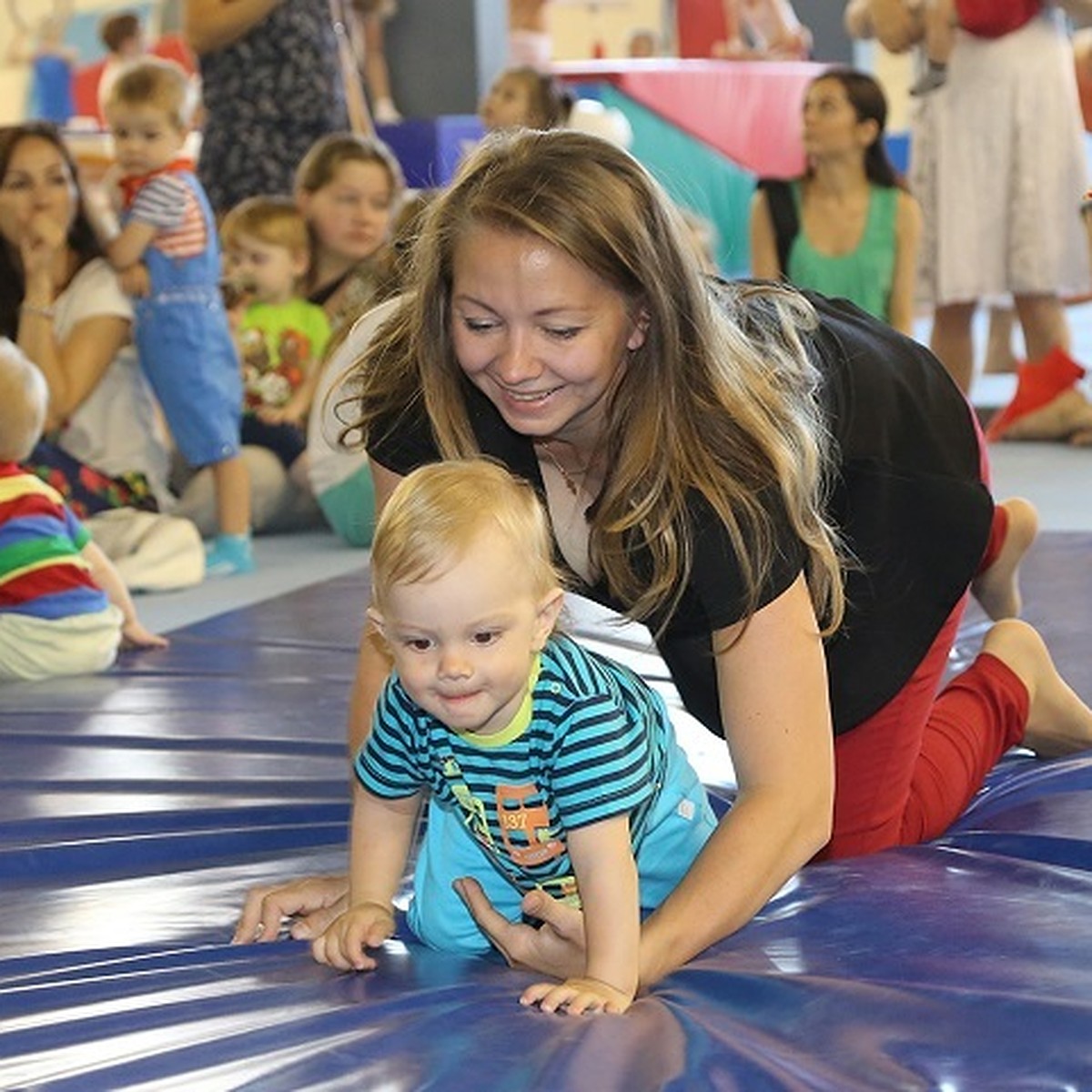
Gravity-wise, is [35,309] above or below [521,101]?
below

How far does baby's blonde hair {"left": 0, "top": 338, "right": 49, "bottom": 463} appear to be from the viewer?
335 centimetres

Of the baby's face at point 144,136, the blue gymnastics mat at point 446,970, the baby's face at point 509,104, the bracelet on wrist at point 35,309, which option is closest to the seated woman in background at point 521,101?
the baby's face at point 509,104

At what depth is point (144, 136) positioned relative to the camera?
4.62m

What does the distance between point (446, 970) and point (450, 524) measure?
0.44 meters

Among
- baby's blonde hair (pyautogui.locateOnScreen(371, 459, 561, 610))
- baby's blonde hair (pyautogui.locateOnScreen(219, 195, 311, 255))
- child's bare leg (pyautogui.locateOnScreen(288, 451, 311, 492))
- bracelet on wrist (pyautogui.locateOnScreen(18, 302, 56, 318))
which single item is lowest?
child's bare leg (pyautogui.locateOnScreen(288, 451, 311, 492))

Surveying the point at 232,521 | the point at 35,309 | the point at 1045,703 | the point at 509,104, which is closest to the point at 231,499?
the point at 232,521

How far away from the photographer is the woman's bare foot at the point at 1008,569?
9.77 ft

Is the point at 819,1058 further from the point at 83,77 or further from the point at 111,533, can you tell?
the point at 83,77

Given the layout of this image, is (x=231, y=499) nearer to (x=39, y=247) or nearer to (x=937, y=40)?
(x=39, y=247)

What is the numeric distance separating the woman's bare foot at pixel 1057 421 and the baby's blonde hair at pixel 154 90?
247 cm

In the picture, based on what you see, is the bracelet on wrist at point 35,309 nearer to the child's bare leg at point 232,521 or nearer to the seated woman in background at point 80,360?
the seated woman in background at point 80,360

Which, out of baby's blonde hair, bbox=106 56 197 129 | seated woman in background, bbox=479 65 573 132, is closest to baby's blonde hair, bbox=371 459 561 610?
baby's blonde hair, bbox=106 56 197 129

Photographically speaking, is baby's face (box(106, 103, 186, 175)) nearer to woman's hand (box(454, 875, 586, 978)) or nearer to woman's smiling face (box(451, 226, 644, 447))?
woman's smiling face (box(451, 226, 644, 447))

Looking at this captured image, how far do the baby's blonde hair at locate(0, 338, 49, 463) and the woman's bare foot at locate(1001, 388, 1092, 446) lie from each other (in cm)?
317
